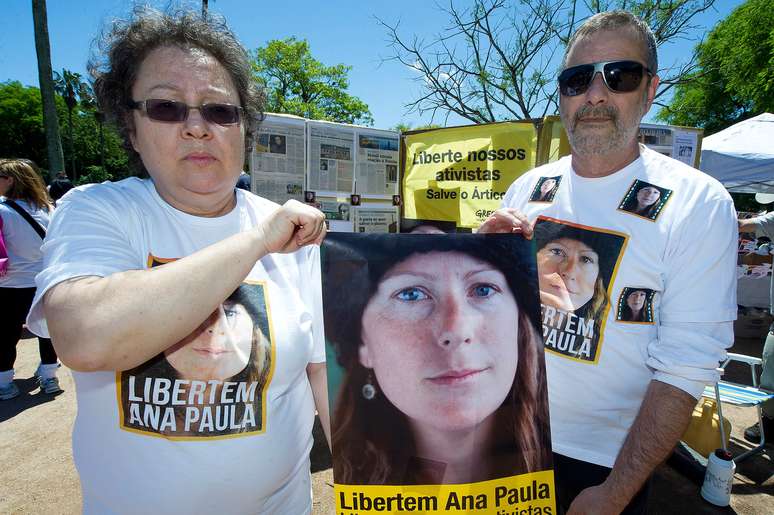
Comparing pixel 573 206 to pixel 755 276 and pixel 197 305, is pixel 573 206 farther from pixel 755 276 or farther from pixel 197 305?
pixel 755 276

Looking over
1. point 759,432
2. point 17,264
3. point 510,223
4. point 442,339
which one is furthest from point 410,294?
point 17,264

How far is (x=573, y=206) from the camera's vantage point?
149 cm

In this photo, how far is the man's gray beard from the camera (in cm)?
145

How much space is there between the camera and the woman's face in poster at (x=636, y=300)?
1.33 meters

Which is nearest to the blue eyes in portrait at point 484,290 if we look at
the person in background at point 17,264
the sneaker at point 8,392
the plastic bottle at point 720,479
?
the plastic bottle at point 720,479

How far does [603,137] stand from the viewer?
57.3 inches

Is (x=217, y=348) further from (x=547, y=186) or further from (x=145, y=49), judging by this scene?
(x=547, y=186)

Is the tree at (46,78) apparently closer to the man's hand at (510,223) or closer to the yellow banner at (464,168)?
the yellow banner at (464,168)

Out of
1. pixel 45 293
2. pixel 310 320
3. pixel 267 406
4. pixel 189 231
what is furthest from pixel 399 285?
pixel 45 293

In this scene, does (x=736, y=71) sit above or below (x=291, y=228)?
above

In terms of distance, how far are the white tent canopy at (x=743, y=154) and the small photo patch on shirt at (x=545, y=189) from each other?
608 centimetres

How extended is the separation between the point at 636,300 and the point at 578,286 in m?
0.17

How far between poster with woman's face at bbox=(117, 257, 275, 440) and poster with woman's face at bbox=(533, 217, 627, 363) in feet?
2.88

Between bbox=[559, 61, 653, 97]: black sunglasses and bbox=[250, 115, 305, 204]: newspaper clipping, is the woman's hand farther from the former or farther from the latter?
bbox=[250, 115, 305, 204]: newspaper clipping
